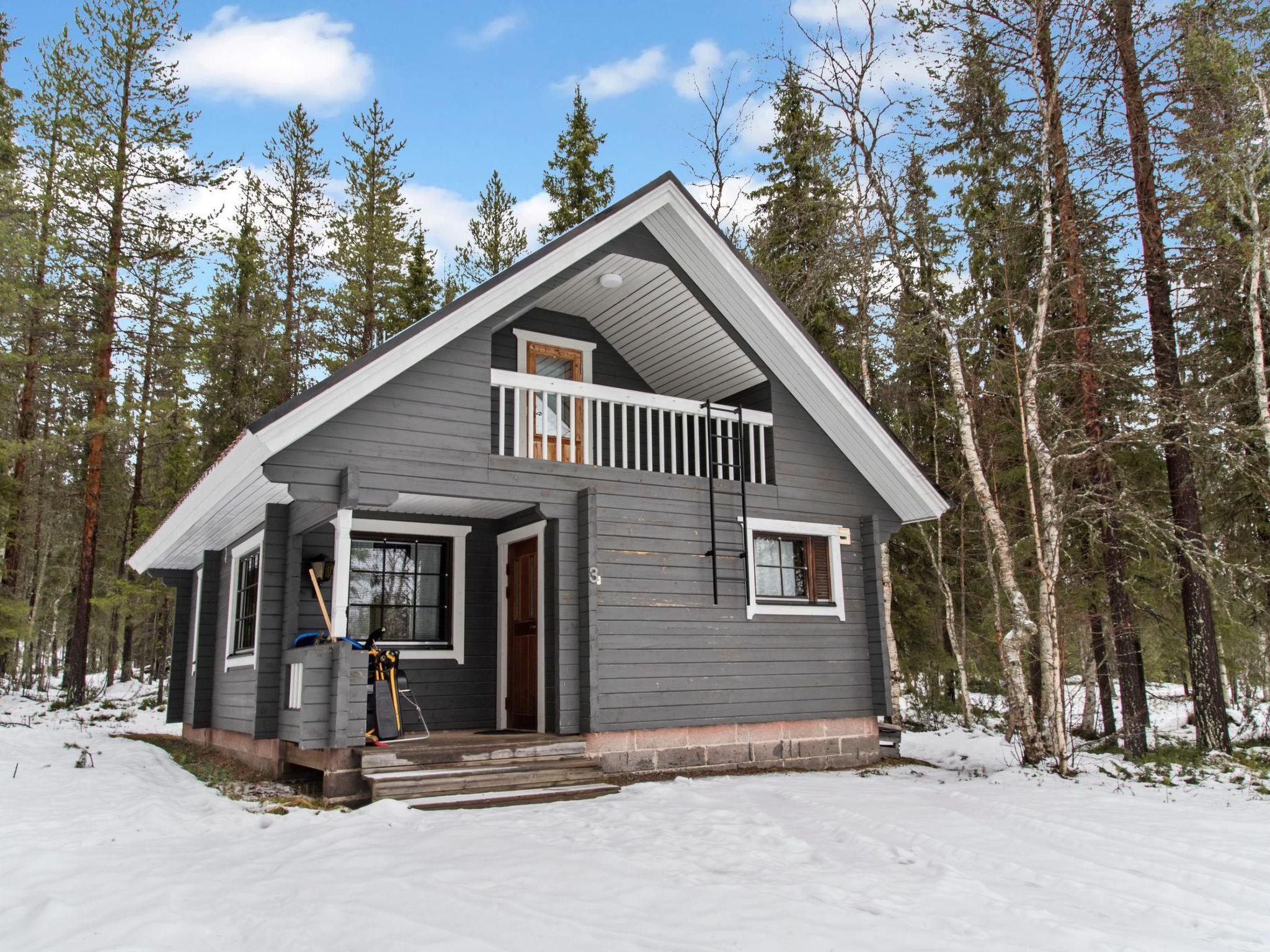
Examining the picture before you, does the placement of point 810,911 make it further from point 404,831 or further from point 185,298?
point 185,298

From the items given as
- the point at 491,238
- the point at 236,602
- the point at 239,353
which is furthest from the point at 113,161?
the point at 236,602

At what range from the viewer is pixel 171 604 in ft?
72.1

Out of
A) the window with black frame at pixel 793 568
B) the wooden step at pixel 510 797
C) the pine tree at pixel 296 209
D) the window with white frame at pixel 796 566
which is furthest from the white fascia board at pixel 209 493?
the pine tree at pixel 296 209

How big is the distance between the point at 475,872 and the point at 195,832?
251cm

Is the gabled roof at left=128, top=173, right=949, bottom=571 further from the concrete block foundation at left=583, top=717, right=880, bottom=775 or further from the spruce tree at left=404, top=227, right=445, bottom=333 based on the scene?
the spruce tree at left=404, top=227, right=445, bottom=333

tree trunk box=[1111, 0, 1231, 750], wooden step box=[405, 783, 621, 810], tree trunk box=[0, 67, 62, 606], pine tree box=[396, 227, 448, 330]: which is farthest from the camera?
pine tree box=[396, 227, 448, 330]

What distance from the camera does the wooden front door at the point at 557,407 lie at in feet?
32.5

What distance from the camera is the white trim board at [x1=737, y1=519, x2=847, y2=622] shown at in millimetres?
9852

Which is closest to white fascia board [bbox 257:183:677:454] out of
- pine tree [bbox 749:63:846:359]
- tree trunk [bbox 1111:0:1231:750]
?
pine tree [bbox 749:63:846:359]

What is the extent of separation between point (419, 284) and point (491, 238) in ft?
9.51

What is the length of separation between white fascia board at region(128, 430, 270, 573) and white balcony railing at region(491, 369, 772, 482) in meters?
2.19

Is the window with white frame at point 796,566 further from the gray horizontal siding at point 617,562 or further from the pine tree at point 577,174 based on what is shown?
the pine tree at point 577,174

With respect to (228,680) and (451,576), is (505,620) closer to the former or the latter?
(451,576)

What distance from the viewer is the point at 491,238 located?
80.2 ft
